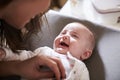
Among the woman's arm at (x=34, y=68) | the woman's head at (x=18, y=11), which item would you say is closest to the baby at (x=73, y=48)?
the woman's arm at (x=34, y=68)

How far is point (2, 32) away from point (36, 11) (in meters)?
0.22

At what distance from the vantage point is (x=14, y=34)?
3.27ft

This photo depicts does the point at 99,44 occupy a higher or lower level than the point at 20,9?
lower

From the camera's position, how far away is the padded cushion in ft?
Answer: 3.55

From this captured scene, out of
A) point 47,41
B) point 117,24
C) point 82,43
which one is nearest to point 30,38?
point 47,41

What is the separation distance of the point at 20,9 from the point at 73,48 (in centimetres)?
45

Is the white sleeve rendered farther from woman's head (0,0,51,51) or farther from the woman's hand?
woman's head (0,0,51,51)

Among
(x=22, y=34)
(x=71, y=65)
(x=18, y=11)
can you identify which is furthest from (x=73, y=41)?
(x=18, y=11)

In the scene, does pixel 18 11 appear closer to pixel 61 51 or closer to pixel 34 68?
pixel 34 68

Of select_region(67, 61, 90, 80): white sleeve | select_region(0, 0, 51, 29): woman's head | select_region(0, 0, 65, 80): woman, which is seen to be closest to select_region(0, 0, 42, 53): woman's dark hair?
select_region(0, 0, 65, 80): woman

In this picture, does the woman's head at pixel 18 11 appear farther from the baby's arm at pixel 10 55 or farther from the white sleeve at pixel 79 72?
the white sleeve at pixel 79 72

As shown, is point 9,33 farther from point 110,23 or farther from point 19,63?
point 110,23

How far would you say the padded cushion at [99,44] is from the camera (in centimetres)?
108

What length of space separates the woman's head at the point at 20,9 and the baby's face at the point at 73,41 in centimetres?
36
